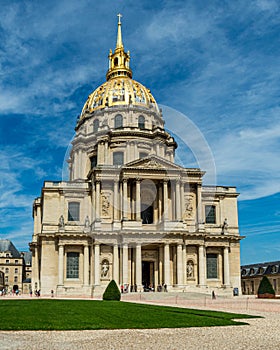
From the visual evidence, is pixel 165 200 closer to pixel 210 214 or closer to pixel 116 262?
pixel 210 214

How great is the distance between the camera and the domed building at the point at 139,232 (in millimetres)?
56531

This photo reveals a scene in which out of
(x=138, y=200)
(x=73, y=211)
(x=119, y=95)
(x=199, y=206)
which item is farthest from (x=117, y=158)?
(x=199, y=206)

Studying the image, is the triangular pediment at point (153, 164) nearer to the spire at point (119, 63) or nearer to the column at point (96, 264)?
the column at point (96, 264)

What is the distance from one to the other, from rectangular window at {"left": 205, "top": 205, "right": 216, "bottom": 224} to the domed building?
137mm

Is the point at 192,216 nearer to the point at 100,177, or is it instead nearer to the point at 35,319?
the point at 100,177

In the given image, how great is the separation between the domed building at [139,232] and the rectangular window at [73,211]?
131 millimetres

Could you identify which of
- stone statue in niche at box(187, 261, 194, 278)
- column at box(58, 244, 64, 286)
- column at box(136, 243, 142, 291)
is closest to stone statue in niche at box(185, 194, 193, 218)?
stone statue in niche at box(187, 261, 194, 278)

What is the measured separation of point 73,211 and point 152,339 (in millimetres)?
47614

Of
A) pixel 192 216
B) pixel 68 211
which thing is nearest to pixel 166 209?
pixel 192 216

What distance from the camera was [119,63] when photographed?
87.1m

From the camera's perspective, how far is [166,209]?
58.9m

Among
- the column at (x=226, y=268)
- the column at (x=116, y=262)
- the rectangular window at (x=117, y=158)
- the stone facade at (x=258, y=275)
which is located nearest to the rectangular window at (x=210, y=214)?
the column at (x=226, y=268)

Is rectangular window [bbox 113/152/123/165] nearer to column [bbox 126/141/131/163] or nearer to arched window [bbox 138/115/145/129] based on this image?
column [bbox 126/141/131/163]

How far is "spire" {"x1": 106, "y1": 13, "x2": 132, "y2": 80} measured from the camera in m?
85.4
